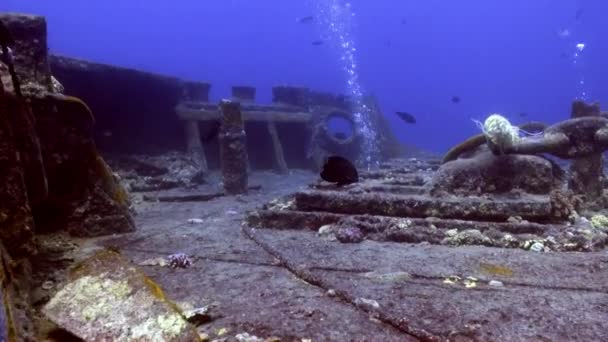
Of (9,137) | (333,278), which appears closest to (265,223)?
(333,278)

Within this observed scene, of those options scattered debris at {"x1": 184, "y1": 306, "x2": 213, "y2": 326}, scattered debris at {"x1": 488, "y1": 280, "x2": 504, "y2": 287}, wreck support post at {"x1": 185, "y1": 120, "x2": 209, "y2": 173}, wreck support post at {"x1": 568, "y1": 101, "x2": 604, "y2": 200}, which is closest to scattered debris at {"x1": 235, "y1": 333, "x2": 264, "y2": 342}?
scattered debris at {"x1": 184, "y1": 306, "x2": 213, "y2": 326}

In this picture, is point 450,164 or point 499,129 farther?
point 450,164

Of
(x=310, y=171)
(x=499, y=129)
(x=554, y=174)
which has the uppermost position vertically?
(x=499, y=129)

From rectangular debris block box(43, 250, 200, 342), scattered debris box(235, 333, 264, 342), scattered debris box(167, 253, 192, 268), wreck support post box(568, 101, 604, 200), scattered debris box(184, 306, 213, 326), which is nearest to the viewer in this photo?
rectangular debris block box(43, 250, 200, 342)

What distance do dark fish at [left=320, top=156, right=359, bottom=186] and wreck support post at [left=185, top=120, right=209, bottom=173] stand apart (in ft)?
21.9

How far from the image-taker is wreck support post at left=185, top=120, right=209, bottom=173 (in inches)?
456

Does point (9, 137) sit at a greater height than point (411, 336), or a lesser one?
greater

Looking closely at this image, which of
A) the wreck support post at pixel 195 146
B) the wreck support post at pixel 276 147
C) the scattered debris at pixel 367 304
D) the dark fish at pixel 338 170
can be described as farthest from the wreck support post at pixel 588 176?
the wreck support post at pixel 276 147

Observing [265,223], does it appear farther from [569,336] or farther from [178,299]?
[569,336]

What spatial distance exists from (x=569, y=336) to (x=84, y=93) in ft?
37.5

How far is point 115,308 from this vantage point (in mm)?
2592

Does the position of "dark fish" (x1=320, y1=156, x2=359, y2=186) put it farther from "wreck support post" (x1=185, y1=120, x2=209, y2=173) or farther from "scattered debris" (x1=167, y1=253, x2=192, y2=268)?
"wreck support post" (x1=185, y1=120, x2=209, y2=173)

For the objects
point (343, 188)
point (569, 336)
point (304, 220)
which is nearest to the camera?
point (569, 336)

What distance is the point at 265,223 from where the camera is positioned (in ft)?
19.9
